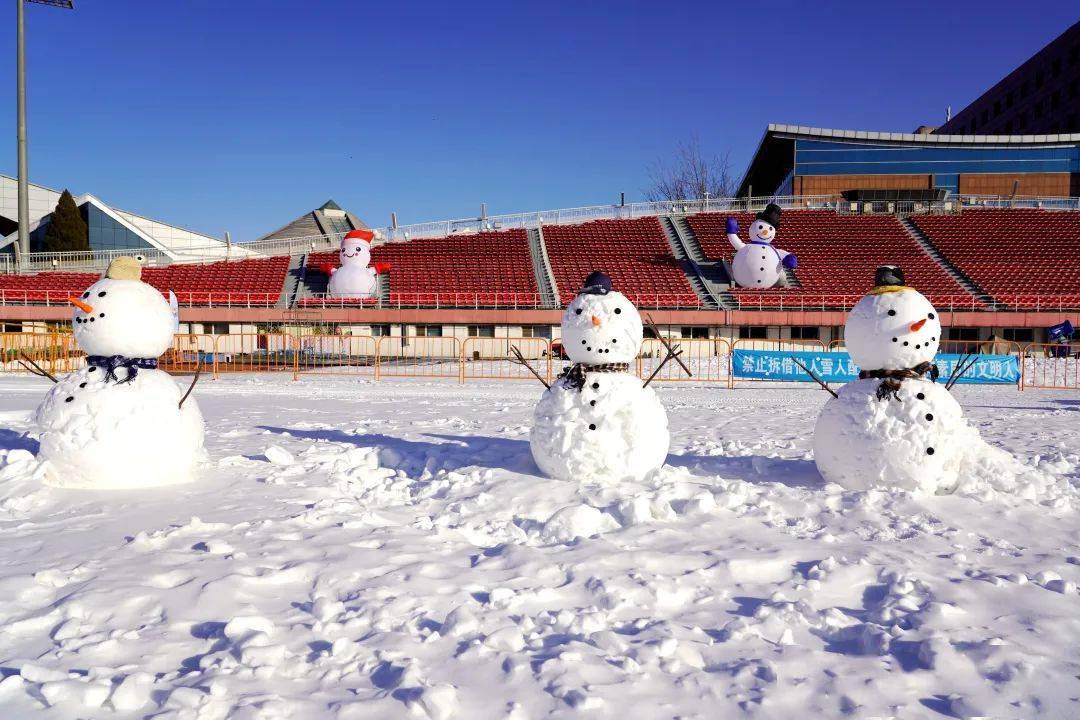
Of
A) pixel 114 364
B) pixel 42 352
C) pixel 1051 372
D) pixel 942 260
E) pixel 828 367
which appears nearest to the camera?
pixel 114 364

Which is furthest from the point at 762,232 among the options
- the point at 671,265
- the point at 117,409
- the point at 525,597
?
the point at 525,597

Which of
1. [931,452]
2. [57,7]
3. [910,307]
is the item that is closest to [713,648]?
[931,452]

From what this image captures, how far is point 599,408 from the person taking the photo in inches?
209

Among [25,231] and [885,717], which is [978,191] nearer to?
[885,717]

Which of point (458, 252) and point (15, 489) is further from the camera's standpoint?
point (458, 252)

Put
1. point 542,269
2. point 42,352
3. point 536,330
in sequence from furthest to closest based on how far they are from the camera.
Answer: point 542,269, point 536,330, point 42,352

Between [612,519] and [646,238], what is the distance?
31709 millimetres

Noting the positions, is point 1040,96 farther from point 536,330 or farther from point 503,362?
point 503,362

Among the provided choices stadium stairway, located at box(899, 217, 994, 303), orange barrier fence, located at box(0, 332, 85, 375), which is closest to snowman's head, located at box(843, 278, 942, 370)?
orange barrier fence, located at box(0, 332, 85, 375)

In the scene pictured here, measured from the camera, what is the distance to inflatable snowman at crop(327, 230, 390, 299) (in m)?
27.7

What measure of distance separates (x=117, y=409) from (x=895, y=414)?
18.4 feet

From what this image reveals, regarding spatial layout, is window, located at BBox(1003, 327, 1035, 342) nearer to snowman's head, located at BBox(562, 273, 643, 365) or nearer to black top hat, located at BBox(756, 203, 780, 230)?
black top hat, located at BBox(756, 203, 780, 230)

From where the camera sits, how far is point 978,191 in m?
40.4

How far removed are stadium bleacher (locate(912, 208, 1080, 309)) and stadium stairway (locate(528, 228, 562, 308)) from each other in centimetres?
1685
